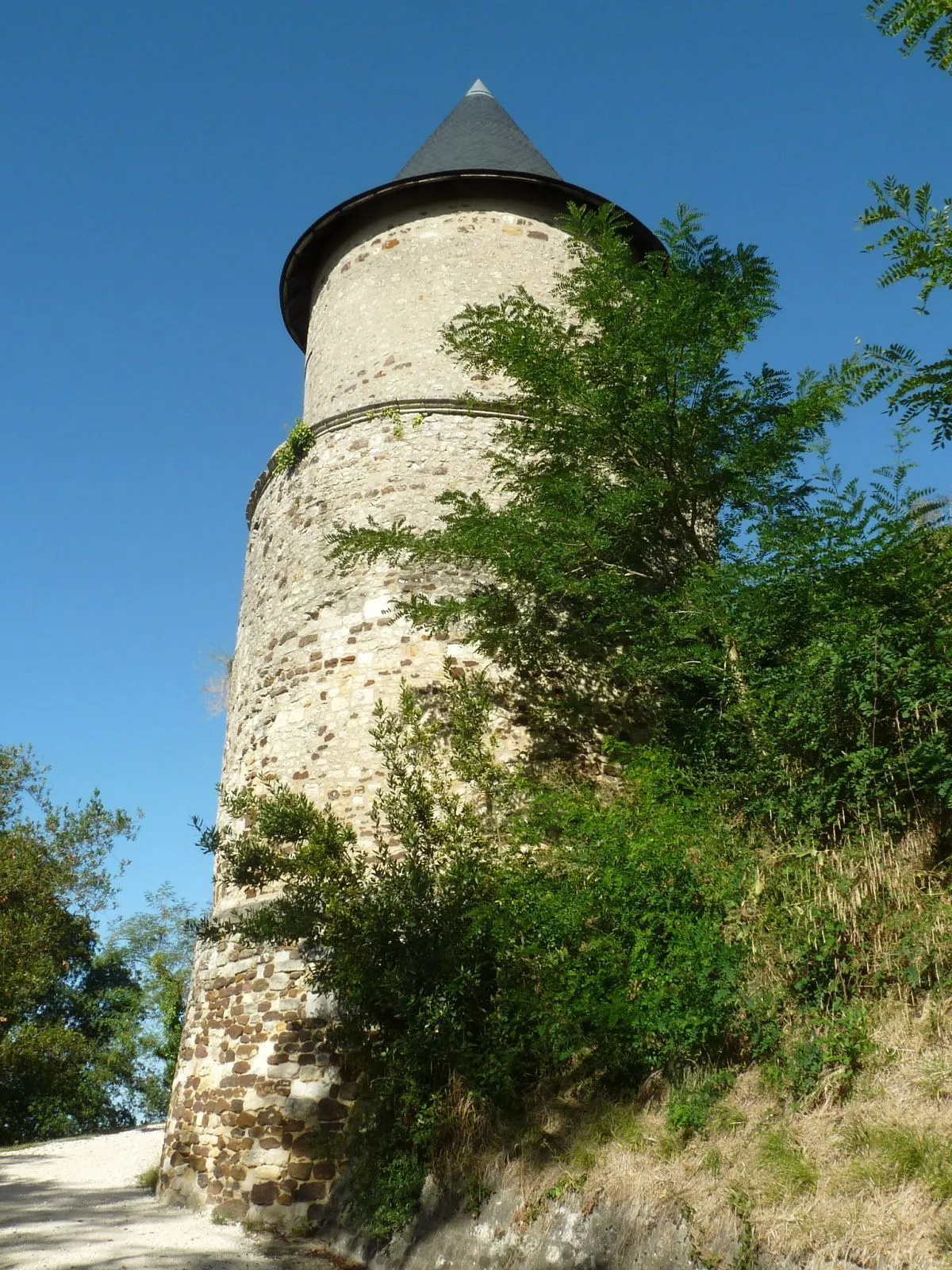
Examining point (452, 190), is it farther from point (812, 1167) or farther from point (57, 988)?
point (57, 988)

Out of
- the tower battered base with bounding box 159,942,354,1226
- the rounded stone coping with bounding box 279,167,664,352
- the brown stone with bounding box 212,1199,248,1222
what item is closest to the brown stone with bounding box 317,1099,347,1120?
the tower battered base with bounding box 159,942,354,1226

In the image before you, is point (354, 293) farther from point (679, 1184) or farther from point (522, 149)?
point (679, 1184)

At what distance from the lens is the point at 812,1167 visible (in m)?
4.06

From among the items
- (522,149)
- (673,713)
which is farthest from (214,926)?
(522,149)

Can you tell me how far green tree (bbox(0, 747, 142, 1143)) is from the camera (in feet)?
55.2

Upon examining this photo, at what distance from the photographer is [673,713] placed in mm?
8094

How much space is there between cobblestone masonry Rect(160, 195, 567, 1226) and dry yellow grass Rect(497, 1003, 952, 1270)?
2.68 meters

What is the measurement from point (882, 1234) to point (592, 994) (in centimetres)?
206

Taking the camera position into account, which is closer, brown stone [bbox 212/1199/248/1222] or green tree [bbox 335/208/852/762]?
brown stone [bbox 212/1199/248/1222]

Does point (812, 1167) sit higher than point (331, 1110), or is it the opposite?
point (812, 1167)

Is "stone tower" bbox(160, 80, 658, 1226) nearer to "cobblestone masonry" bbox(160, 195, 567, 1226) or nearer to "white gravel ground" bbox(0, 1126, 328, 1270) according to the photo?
"cobblestone masonry" bbox(160, 195, 567, 1226)

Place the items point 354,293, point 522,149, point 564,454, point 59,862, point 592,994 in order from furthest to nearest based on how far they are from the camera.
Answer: point 59,862, point 522,149, point 354,293, point 564,454, point 592,994

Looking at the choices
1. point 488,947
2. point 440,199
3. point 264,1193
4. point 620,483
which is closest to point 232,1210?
point 264,1193

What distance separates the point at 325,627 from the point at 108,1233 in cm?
497
